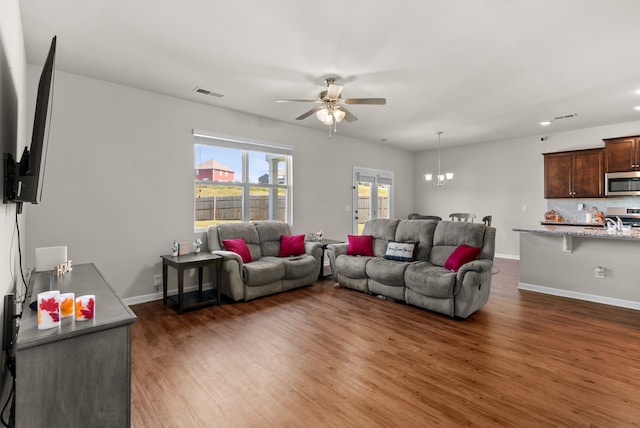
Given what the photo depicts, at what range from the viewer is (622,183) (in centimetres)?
551

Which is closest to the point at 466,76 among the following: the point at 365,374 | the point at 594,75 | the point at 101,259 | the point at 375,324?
the point at 594,75

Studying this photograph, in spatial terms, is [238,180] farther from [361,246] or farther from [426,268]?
[426,268]

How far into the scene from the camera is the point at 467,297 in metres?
3.35

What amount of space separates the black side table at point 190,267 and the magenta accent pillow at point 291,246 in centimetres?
114

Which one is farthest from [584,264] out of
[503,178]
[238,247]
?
[238,247]

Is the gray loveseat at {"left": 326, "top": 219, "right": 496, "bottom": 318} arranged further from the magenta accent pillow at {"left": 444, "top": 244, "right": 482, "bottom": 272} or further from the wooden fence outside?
the wooden fence outside

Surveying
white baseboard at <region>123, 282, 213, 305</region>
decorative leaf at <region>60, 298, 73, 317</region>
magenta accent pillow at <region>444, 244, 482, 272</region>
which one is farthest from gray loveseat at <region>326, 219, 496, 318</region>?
decorative leaf at <region>60, 298, 73, 317</region>

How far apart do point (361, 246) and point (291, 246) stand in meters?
1.10

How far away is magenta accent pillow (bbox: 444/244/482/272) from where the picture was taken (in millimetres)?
3650

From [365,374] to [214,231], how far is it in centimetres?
297

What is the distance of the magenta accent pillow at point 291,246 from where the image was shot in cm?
491

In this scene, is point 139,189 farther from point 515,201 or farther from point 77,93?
point 515,201

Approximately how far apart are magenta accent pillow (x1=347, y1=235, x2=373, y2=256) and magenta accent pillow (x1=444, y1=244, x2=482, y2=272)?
122 cm

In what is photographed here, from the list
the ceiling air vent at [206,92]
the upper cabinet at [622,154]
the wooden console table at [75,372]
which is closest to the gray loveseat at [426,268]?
the ceiling air vent at [206,92]
